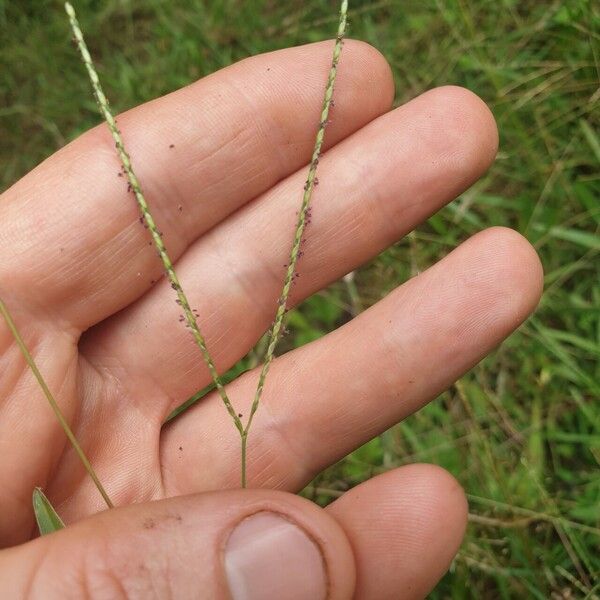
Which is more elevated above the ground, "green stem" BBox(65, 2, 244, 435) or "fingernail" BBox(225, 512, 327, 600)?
"green stem" BBox(65, 2, 244, 435)

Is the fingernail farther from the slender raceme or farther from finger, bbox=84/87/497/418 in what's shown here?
finger, bbox=84/87/497/418

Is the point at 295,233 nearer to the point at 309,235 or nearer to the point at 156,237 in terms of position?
the point at 309,235

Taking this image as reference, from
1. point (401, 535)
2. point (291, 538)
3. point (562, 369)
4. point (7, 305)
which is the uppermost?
point (7, 305)

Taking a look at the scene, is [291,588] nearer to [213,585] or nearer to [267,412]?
[213,585]

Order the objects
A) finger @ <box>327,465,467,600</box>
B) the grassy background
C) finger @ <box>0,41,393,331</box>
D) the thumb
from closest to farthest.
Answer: the thumb < finger @ <box>327,465,467,600</box> < finger @ <box>0,41,393,331</box> < the grassy background

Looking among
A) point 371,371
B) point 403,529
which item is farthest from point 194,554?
point 371,371

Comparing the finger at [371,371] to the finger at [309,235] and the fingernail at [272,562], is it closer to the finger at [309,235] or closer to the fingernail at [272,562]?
the finger at [309,235]

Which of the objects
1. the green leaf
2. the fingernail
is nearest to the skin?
the green leaf

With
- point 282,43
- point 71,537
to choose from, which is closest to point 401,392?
point 71,537
